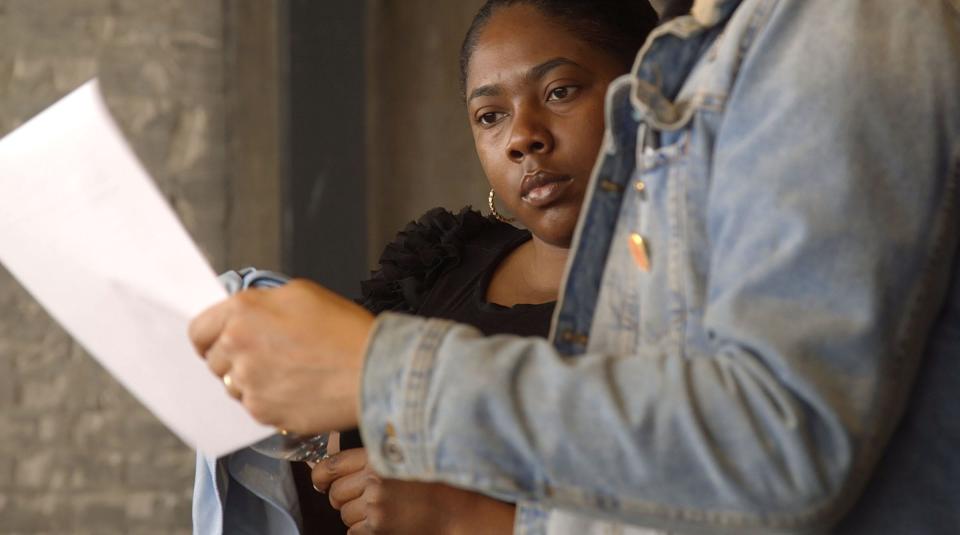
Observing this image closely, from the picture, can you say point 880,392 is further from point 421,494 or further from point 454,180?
point 454,180

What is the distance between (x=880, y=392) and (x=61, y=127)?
63 cm

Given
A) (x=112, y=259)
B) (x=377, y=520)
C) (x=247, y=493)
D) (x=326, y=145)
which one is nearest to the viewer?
(x=112, y=259)

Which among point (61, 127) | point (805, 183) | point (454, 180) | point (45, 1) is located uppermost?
point (45, 1)

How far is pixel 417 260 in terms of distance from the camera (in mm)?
1637

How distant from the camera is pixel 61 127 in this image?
932 millimetres

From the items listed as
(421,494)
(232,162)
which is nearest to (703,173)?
(421,494)

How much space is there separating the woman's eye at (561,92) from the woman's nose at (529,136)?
0.03 meters

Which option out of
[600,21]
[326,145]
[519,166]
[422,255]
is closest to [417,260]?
[422,255]

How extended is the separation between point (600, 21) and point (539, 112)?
0.16 meters

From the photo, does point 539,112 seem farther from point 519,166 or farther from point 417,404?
point 417,404

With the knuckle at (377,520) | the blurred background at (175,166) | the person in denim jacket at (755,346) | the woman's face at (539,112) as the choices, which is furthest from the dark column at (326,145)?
the person in denim jacket at (755,346)

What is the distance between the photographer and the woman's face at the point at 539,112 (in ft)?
4.56

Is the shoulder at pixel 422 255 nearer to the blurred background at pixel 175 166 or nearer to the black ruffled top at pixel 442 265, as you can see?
the black ruffled top at pixel 442 265

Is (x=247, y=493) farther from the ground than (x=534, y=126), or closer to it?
closer to it
